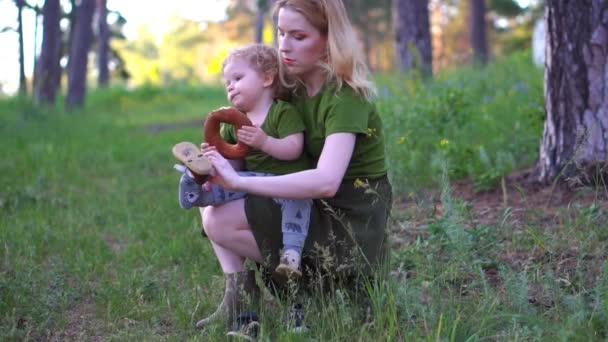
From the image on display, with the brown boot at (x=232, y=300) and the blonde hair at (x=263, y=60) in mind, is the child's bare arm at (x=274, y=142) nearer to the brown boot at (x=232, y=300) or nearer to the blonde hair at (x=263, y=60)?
the blonde hair at (x=263, y=60)

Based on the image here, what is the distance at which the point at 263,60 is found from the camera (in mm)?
3188

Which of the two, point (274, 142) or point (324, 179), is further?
point (274, 142)

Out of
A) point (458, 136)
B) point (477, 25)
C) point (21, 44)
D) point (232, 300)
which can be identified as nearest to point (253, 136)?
point (232, 300)

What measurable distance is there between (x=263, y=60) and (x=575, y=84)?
2.15 m

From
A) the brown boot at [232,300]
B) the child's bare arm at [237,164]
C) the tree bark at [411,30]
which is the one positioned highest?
the tree bark at [411,30]

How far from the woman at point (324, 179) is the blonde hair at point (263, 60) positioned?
0.20 feet

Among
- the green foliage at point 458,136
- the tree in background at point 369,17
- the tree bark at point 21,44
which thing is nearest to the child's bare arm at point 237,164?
the green foliage at point 458,136

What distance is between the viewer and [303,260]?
3211 millimetres

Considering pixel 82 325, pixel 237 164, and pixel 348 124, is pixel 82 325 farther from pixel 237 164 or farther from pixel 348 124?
pixel 348 124

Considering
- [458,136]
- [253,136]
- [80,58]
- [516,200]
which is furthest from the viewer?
[80,58]

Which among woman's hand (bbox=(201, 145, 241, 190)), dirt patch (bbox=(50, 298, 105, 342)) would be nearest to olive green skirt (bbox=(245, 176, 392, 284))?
woman's hand (bbox=(201, 145, 241, 190))

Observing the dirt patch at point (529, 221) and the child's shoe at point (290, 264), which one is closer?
the child's shoe at point (290, 264)

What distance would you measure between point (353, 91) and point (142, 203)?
336 cm

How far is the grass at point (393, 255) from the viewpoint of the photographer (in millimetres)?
2951
